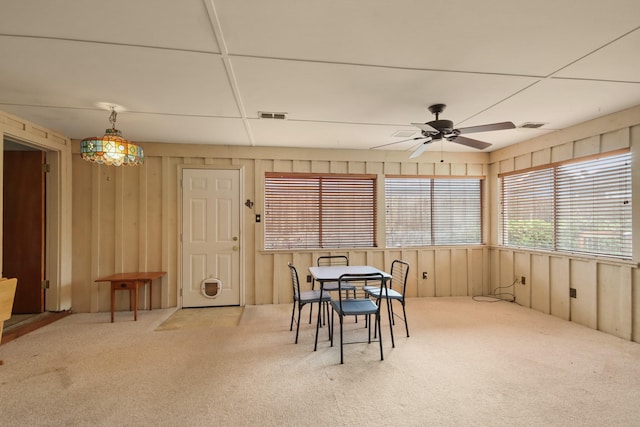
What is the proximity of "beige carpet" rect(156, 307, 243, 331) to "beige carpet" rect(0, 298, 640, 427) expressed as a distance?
7.6 inches

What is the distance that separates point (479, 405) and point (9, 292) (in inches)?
159

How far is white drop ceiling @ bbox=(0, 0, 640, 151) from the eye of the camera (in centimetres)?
168

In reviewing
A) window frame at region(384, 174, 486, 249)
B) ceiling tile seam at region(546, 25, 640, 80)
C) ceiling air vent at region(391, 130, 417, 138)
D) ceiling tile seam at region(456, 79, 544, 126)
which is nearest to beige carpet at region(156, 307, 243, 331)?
window frame at region(384, 174, 486, 249)

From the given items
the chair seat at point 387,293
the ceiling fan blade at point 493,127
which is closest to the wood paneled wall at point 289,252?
the chair seat at point 387,293

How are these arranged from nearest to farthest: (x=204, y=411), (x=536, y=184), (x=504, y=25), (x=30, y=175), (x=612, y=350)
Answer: (x=504, y=25), (x=204, y=411), (x=612, y=350), (x=30, y=175), (x=536, y=184)

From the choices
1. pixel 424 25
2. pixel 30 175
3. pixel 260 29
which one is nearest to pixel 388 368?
pixel 424 25

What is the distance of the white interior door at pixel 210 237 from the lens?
4.50 meters

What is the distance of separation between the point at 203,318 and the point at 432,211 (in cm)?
399

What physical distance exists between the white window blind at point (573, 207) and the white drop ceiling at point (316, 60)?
747 mm

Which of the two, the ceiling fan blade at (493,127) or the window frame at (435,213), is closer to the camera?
the ceiling fan blade at (493,127)

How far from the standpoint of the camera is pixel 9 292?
2.69 metres

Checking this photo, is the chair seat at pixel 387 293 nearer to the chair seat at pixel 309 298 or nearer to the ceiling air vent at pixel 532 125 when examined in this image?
the chair seat at pixel 309 298

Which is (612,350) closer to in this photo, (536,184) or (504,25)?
(536,184)

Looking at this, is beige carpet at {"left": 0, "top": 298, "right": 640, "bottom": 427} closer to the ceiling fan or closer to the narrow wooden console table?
the narrow wooden console table
